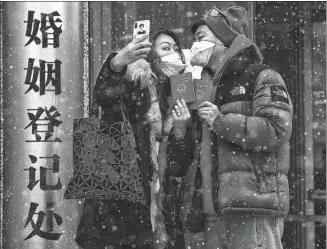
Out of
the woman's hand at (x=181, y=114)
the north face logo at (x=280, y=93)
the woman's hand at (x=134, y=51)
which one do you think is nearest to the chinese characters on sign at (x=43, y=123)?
the woman's hand at (x=134, y=51)

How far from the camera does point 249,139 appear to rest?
145 inches

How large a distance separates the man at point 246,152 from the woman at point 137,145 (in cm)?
64

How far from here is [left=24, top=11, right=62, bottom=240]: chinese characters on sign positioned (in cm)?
572

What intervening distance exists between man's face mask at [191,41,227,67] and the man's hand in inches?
15.7

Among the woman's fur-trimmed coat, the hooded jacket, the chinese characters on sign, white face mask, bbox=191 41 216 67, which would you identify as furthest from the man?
the chinese characters on sign

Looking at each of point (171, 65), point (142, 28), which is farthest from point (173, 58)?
point (142, 28)

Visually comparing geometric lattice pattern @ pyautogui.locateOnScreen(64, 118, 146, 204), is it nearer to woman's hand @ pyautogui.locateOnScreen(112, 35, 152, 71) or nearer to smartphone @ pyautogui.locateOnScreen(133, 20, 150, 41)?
woman's hand @ pyautogui.locateOnScreen(112, 35, 152, 71)

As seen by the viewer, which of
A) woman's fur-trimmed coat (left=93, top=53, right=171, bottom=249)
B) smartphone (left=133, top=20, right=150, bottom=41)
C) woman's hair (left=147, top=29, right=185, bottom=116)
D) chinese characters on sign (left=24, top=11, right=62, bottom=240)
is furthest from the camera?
chinese characters on sign (left=24, top=11, right=62, bottom=240)

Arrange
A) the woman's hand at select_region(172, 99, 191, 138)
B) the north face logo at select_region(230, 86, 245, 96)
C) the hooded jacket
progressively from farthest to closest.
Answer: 1. the woman's hand at select_region(172, 99, 191, 138)
2. the north face logo at select_region(230, 86, 245, 96)
3. the hooded jacket

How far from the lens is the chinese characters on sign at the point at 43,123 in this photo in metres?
5.72

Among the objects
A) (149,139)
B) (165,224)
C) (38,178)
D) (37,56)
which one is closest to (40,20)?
(37,56)

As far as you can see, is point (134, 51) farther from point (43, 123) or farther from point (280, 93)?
point (43, 123)

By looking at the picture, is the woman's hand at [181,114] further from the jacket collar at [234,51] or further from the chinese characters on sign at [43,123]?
the chinese characters on sign at [43,123]

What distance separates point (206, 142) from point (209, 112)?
1.00ft
